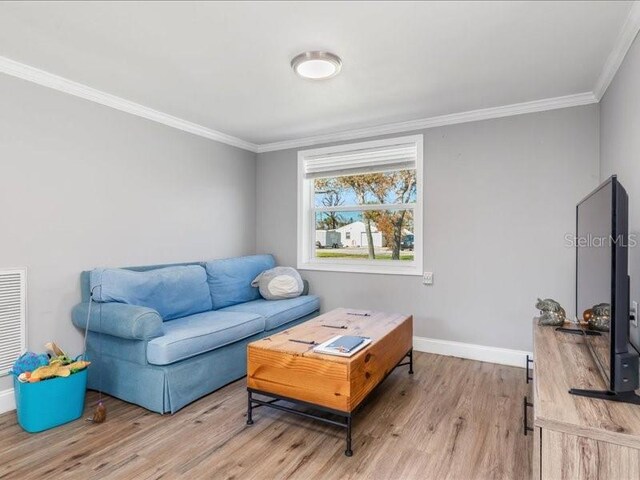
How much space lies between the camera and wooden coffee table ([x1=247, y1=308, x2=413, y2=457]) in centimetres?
197

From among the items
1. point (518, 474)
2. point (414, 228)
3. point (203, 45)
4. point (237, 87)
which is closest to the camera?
point (518, 474)

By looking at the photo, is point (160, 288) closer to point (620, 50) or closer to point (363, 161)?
point (363, 161)

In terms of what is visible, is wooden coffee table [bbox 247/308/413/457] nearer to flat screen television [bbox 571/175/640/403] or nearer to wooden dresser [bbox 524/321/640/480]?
wooden dresser [bbox 524/321/640/480]

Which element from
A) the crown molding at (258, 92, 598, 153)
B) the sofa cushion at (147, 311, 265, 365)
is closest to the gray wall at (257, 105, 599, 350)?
the crown molding at (258, 92, 598, 153)

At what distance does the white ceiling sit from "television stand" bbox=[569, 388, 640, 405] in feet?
5.92

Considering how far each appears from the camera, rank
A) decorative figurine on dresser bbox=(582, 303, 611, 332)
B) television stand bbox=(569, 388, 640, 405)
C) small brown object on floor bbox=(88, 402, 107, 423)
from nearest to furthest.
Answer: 1. television stand bbox=(569, 388, 640, 405)
2. decorative figurine on dresser bbox=(582, 303, 611, 332)
3. small brown object on floor bbox=(88, 402, 107, 423)

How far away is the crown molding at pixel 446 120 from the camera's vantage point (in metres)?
2.99

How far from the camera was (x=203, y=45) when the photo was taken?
85.8 inches

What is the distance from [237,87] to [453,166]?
2.10 metres

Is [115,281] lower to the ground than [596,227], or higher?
lower

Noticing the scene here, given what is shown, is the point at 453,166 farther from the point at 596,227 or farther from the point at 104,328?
the point at 104,328

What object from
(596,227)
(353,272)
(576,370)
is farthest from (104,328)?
(596,227)

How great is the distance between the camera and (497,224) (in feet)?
10.8

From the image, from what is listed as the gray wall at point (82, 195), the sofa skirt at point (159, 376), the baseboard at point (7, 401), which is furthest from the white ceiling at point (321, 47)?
the baseboard at point (7, 401)
